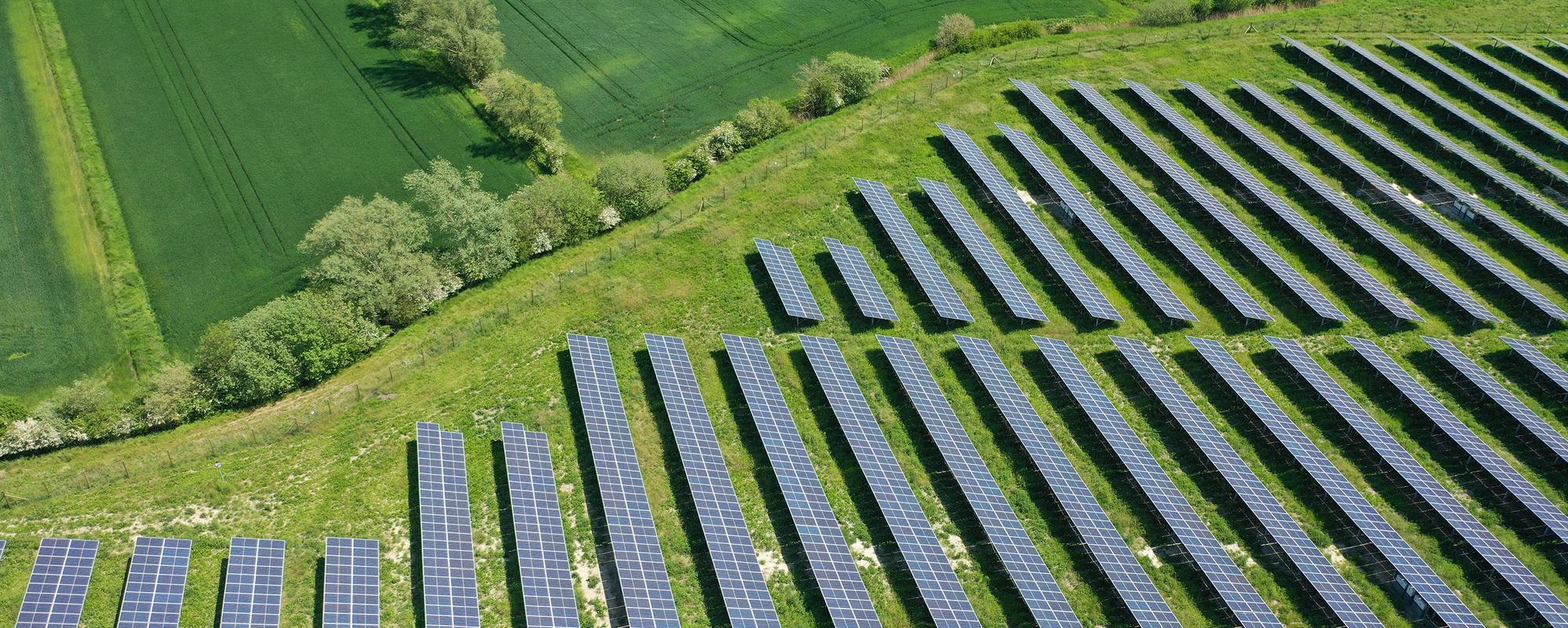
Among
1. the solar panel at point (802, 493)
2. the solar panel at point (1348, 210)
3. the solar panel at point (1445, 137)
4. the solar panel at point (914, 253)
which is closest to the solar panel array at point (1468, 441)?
the solar panel at point (1348, 210)

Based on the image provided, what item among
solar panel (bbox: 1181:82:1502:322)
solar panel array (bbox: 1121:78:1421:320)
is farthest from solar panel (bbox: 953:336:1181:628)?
solar panel (bbox: 1181:82:1502:322)

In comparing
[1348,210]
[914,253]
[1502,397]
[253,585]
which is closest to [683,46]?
[914,253]

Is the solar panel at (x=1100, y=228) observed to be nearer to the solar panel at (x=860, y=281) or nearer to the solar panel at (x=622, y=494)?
the solar panel at (x=860, y=281)

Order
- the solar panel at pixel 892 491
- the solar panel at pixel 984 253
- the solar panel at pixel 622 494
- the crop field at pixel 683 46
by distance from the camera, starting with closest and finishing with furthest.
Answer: the solar panel at pixel 622 494
the solar panel at pixel 892 491
the solar panel at pixel 984 253
the crop field at pixel 683 46

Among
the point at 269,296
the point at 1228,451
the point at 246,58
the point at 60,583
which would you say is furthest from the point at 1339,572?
the point at 246,58

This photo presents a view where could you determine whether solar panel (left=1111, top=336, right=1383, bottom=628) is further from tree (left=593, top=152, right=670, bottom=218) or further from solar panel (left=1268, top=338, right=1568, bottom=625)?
tree (left=593, top=152, right=670, bottom=218)
